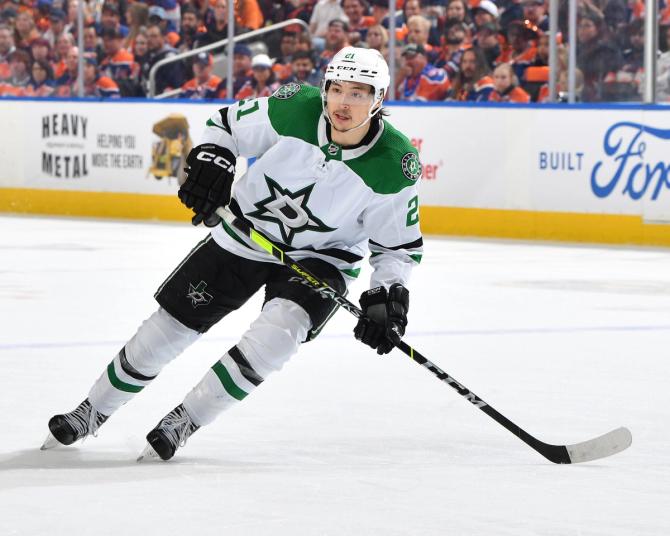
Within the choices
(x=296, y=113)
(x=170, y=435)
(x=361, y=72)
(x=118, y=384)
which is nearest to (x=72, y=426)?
(x=118, y=384)

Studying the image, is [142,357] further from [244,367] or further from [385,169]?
[385,169]

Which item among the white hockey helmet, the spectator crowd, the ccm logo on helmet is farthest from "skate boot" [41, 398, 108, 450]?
the spectator crowd

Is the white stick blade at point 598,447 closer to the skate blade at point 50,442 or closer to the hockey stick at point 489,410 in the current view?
the hockey stick at point 489,410

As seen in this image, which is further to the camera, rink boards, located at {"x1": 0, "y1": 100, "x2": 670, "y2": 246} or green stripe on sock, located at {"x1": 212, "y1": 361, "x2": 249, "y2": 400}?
rink boards, located at {"x1": 0, "y1": 100, "x2": 670, "y2": 246}

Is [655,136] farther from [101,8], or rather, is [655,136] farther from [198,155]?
[198,155]

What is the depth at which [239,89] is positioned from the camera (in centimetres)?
1176

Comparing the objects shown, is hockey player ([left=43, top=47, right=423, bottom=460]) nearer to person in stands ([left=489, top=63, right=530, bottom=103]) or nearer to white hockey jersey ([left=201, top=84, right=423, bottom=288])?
white hockey jersey ([left=201, top=84, right=423, bottom=288])

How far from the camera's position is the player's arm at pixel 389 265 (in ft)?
12.0

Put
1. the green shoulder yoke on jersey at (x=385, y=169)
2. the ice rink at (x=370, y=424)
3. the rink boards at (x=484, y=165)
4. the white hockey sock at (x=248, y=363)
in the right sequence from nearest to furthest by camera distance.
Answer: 1. the ice rink at (x=370, y=424)
2. the white hockey sock at (x=248, y=363)
3. the green shoulder yoke on jersey at (x=385, y=169)
4. the rink boards at (x=484, y=165)

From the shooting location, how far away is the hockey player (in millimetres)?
3668

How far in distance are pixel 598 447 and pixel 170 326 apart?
107 cm

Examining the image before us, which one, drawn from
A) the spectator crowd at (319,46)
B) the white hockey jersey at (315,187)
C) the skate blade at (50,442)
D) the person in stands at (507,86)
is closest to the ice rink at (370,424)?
the skate blade at (50,442)

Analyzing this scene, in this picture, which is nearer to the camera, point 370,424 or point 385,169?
point 385,169

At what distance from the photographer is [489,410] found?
3.78 meters
